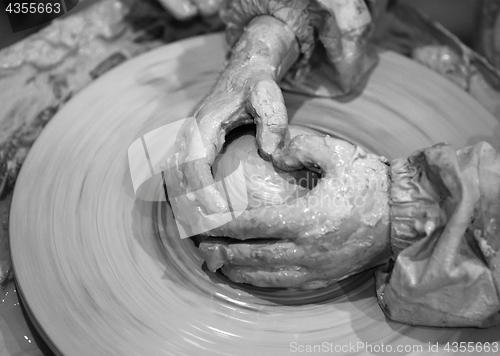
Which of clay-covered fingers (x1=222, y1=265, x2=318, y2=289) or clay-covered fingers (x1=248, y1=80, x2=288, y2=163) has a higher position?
clay-covered fingers (x1=248, y1=80, x2=288, y2=163)

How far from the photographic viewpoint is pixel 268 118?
5.51 feet

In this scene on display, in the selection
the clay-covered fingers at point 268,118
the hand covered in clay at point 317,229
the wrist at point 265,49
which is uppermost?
the wrist at point 265,49

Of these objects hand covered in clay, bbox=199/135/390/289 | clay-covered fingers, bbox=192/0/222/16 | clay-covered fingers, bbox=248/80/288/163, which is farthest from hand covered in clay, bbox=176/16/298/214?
clay-covered fingers, bbox=192/0/222/16

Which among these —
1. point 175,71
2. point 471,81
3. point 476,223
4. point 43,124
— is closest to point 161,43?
point 175,71

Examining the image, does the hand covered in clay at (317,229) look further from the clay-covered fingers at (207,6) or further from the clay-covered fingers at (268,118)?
the clay-covered fingers at (207,6)

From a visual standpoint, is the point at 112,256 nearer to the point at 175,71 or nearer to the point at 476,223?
the point at 175,71

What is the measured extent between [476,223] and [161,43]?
5.61 feet

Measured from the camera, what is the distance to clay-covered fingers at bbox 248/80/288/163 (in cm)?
167

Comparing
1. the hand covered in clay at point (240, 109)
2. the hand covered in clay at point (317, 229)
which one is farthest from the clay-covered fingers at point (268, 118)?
the hand covered in clay at point (317, 229)

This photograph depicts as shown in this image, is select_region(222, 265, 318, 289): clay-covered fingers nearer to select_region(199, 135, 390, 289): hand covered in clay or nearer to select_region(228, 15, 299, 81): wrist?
select_region(199, 135, 390, 289): hand covered in clay

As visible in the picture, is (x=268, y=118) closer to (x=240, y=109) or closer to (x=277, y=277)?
(x=240, y=109)

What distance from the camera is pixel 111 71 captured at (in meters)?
2.19

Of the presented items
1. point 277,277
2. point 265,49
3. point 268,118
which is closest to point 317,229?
point 277,277

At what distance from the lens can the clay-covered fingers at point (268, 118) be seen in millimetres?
1668
